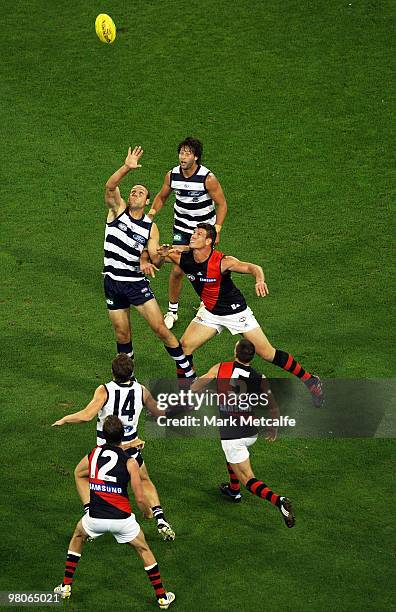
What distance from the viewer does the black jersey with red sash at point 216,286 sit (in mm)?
14039

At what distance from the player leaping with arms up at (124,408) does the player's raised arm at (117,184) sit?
2.90 metres

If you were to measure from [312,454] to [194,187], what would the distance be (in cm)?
403

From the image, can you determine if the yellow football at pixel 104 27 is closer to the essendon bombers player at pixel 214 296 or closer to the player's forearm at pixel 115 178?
the player's forearm at pixel 115 178

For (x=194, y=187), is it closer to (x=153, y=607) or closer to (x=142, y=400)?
(x=142, y=400)

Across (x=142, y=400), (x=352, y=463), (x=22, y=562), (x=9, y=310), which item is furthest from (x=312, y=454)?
(x=9, y=310)

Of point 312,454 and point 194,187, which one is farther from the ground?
point 194,187

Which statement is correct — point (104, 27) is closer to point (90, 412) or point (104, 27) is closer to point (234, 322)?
point (234, 322)

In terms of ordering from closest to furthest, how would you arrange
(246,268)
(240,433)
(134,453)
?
1. (134,453)
2. (240,433)
3. (246,268)

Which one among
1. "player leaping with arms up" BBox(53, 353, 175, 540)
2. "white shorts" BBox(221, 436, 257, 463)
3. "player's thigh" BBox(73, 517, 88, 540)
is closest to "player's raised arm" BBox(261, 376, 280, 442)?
"white shorts" BBox(221, 436, 257, 463)

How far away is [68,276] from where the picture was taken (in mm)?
17453

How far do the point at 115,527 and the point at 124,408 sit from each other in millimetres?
1351

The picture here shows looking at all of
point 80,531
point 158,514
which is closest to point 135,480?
point 80,531

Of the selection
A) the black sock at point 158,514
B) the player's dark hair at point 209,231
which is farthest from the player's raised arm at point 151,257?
the black sock at point 158,514

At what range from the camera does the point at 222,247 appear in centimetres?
1811
